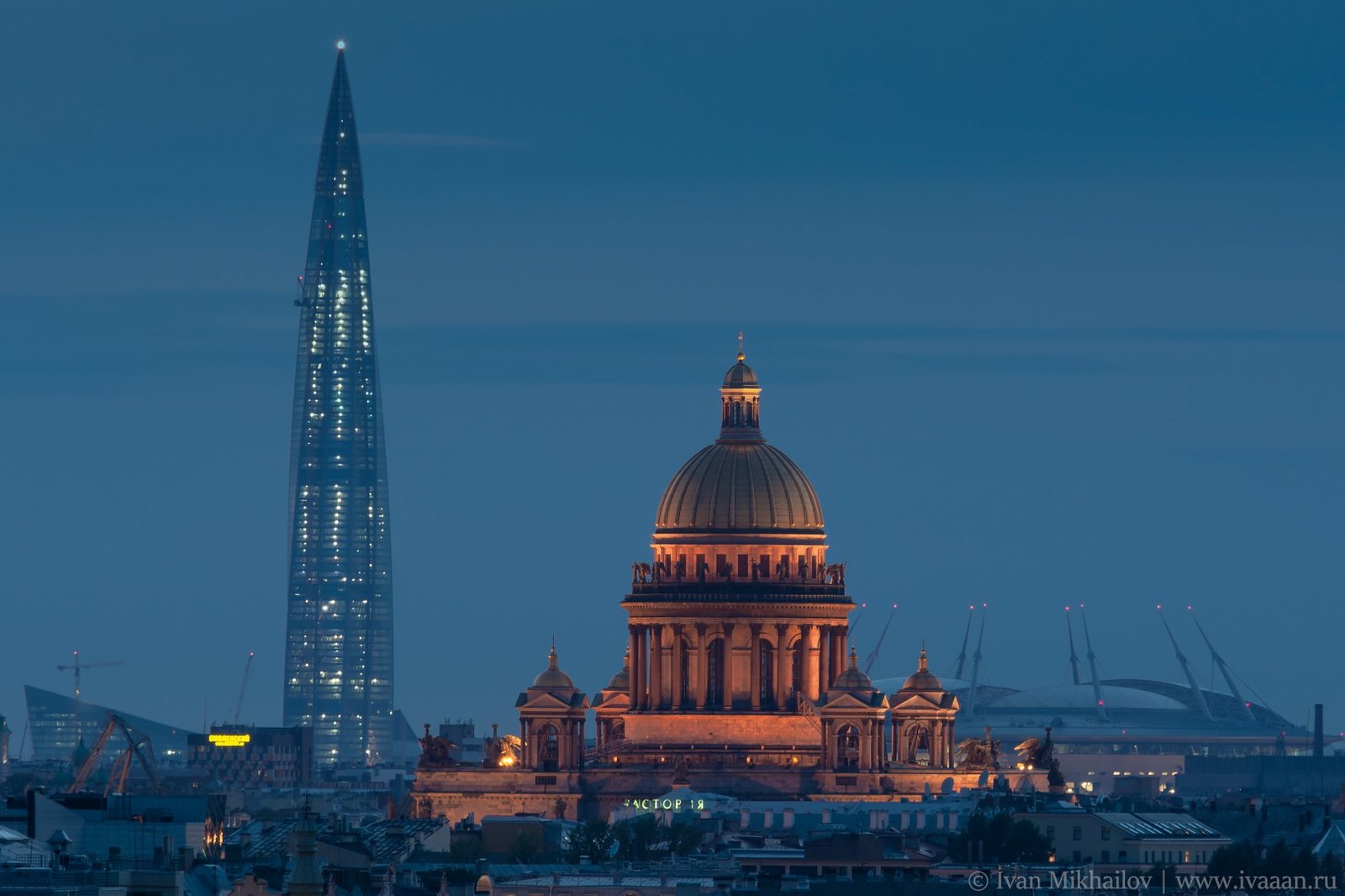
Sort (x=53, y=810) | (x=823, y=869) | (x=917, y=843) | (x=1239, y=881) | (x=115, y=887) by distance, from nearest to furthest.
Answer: (x=115, y=887) → (x=53, y=810) → (x=1239, y=881) → (x=823, y=869) → (x=917, y=843)

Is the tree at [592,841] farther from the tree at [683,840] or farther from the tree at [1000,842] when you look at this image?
the tree at [1000,842]

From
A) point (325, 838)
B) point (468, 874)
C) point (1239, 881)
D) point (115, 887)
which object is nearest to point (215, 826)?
point (325, 838)

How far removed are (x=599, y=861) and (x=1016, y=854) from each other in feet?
41.4

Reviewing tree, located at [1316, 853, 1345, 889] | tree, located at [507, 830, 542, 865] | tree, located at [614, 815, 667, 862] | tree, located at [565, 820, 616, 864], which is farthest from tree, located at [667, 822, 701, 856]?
tree, located at [1316, 853, 1345, 889]

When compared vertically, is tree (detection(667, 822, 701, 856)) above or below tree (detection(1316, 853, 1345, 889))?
above

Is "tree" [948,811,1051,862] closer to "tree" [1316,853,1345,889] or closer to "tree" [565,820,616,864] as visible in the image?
"tree" [1316,853,1345,889]

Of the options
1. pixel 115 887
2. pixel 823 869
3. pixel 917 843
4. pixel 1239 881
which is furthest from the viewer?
pixel 917 843

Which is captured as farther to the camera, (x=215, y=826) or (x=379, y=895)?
(x=215, y=826)

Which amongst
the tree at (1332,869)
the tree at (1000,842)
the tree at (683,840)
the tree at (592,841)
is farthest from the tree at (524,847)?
the tree at (1332,869)

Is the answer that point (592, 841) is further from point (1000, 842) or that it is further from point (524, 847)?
point (1000, 842)

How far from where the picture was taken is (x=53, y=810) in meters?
141

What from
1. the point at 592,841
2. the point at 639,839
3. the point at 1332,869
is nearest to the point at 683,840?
the point at 639,839

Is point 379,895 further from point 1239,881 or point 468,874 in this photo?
point 1239,881

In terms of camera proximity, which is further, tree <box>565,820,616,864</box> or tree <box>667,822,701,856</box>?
tree <box>667,822,701,856</box>
